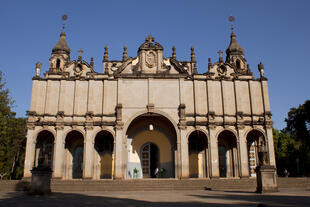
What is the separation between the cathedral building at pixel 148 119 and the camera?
91.7ft

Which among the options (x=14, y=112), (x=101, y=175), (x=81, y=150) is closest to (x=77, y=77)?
(x=81, y=150)

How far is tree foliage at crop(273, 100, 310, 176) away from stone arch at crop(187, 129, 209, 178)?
53.9 ft

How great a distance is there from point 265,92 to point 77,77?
19.3m

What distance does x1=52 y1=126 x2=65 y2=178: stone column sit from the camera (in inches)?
1057

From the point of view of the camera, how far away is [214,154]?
90.8ft

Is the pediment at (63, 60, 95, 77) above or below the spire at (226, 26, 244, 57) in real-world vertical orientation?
below

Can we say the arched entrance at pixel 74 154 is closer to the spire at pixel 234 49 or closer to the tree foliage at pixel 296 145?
the spire at pixel 234 49

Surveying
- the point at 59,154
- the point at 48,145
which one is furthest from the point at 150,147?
the point at 48,145

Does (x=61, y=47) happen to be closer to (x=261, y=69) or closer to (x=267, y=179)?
(x=261, y=69)

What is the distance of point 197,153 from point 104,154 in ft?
31.6

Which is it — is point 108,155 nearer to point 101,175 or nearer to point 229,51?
point 101,175

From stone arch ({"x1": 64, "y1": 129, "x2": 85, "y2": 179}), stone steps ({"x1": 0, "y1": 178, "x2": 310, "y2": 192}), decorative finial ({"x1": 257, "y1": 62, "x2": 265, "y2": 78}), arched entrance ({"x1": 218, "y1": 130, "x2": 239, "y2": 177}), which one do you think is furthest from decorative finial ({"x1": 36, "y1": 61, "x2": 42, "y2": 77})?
decorative finial ({"x1": 257, "y1": 62, "x2": 265, "y2": 78})

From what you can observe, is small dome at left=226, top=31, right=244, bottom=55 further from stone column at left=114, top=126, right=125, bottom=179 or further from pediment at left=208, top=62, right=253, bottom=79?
stone column at left=114, top=126, right=125, bottom=179

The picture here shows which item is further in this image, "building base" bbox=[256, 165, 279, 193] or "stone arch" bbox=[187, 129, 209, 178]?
"stone arch" bbox=[187, 129, 209, 178]
